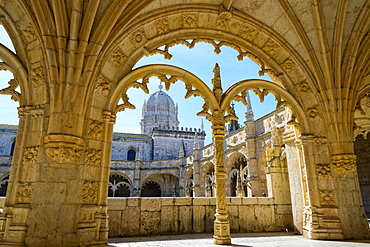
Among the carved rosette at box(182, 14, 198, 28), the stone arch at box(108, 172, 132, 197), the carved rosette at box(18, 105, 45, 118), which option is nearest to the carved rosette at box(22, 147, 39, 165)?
the carved rosette at box(18, 105, 45, 118)

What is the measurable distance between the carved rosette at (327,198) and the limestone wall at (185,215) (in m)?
1.67

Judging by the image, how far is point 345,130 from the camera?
575cm

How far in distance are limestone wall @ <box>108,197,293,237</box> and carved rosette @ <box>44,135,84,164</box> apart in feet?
7.11

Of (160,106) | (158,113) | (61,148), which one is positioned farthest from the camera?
(160,106)

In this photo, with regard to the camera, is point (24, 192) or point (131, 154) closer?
point (24, 192)

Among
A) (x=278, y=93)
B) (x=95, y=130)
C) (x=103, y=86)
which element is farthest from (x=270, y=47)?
(x=95, y=130)

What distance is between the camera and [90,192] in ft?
13.8

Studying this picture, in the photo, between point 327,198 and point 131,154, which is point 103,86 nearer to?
point 327,198

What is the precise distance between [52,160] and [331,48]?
594cm

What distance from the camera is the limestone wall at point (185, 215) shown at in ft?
18.8

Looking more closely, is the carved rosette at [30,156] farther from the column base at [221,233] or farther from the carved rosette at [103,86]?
the column base at [221,233]

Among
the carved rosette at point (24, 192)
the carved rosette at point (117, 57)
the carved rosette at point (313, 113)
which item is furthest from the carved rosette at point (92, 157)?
the carved rosette at point (313, 113)

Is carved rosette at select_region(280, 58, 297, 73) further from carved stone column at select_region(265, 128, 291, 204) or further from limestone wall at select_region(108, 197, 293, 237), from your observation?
limestone wall at select_region(108, 197, 293, 237)

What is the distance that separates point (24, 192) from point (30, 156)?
0.54 metres
